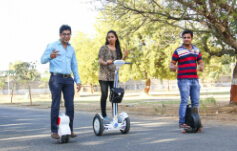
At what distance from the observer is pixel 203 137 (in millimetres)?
5805

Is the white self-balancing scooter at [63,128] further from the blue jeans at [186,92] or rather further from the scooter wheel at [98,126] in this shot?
the blue jeans at [186,92]

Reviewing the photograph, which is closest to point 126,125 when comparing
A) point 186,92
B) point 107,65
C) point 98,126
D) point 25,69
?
point 98,126

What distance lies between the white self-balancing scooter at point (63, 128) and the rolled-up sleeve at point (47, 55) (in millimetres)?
940

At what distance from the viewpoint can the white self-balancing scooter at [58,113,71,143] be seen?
17.4 ft

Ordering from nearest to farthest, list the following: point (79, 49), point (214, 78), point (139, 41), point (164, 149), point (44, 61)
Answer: point (164, 149)
point (44, 61)
point (139, 41)
point (79, 49)
point (214, 78)

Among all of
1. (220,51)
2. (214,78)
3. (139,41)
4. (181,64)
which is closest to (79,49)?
(139,41)

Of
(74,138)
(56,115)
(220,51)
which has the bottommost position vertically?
(74,138)

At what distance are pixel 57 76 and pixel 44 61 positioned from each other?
1.06ft

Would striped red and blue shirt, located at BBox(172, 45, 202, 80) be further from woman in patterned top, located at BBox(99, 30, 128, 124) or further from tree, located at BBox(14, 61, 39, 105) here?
tree, located at BBox(14, 61, 39, 105)

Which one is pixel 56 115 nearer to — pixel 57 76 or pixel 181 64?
pixel 57 76

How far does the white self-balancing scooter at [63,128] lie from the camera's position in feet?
17.4

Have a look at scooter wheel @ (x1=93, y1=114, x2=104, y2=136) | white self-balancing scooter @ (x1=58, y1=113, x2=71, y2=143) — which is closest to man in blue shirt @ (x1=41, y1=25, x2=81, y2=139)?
white self-balancing scooter @ (x1=58, y1=113, x2=71, y2=143)

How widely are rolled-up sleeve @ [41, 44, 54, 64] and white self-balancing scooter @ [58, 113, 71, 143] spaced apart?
0.94 metres

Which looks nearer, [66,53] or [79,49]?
[66,53]
